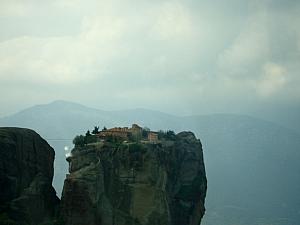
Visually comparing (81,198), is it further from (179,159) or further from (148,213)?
(179,159)

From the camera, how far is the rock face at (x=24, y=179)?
7462cm

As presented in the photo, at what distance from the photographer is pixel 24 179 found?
78.3 m

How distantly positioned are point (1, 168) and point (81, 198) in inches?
494

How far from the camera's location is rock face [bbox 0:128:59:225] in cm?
7462

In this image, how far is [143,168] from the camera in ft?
268

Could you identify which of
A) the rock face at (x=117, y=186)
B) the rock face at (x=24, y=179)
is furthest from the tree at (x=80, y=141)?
the rock face at (x=24, y=179)

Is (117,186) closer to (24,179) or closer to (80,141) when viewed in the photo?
(80,141)

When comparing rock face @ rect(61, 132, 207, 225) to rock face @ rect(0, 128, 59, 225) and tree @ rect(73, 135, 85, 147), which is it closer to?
tree @ rect(73, 135, 85, 147)

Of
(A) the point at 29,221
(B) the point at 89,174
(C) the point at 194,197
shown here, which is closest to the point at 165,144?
(C) the point at 194,197

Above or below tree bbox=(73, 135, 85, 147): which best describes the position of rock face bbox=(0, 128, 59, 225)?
below

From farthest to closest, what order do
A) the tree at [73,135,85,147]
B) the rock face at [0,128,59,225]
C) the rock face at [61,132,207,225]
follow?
1. the tree at [73,135,85,147]
2. the rock face at [61,132,207,225]
3. the rock face at [0,128,59,225]

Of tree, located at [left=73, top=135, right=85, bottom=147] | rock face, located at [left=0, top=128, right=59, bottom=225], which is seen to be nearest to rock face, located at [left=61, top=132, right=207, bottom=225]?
tree, located at [left=73, top=135, right=85, bottom=147]

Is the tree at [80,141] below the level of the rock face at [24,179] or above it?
above

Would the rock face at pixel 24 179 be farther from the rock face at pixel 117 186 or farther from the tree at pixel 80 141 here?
the tree at pixel 80 141
